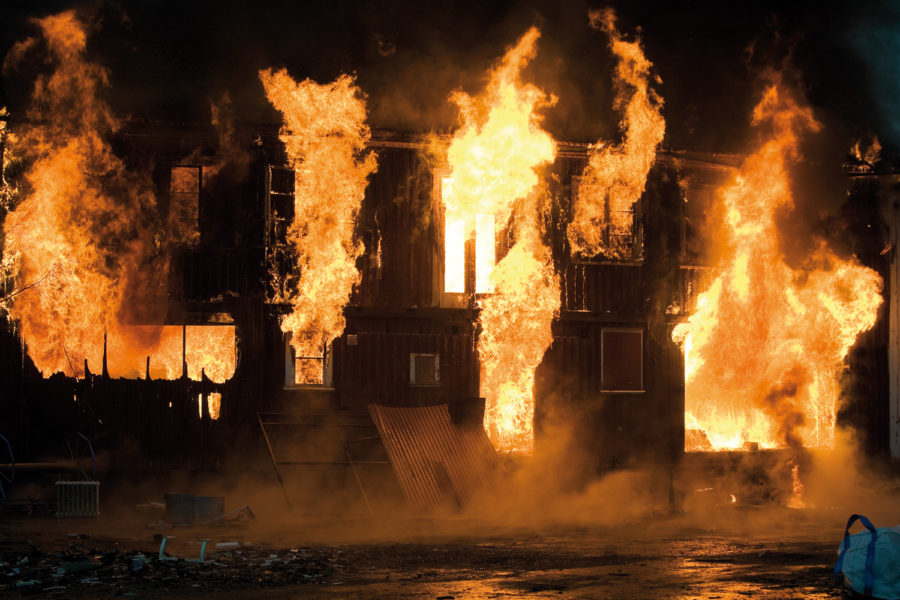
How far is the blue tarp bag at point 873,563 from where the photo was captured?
31.2 feet

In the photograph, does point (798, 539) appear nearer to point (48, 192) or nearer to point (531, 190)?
point (531, 190)

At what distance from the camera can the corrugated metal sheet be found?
16.7m

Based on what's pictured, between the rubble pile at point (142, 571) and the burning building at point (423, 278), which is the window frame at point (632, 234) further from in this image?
the rubble pile at point (142, 571)

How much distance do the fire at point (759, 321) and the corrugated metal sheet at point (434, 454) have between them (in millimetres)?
5654

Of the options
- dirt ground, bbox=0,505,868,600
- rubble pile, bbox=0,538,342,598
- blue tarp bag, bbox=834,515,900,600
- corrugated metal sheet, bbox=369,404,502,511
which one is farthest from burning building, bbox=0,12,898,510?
blue tarp bag, bbox=834,515,900,600

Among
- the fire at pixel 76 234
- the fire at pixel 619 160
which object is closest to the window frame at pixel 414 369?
the fire at pixel 619 160

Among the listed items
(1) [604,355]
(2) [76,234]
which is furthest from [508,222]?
(2) [76,234]

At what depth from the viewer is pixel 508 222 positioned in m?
19.6

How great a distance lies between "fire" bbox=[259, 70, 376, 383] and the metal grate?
14.5 ft

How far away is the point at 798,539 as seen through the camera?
14.5 m

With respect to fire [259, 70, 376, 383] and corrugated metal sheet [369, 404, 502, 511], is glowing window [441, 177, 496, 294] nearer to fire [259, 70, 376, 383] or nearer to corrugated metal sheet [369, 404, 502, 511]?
fire [259, 70, 376, 383]

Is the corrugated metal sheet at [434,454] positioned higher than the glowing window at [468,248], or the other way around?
the glowing window at [468,248]

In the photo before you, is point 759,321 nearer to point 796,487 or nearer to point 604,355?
point 604,355

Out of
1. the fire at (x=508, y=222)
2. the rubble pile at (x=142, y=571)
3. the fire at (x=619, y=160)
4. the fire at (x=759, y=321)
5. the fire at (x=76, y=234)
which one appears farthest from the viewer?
the fire at (x=759, y=321)
